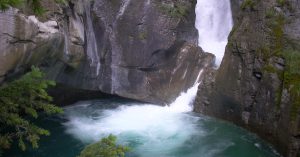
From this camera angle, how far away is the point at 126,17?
15.1 m

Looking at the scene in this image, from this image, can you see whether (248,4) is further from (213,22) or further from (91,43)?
(91,43)

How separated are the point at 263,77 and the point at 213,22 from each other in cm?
703

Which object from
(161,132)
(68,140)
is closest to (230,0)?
(161,132)

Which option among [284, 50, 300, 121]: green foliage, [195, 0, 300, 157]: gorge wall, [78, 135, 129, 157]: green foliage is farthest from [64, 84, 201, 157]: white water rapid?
[78, 135, 129, 157]: green foliage

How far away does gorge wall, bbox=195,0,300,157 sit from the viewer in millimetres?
10328

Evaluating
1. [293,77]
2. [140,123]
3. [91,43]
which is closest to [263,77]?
[293,77]

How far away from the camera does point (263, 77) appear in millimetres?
11633

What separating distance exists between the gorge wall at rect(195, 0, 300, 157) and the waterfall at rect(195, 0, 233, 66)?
388cm

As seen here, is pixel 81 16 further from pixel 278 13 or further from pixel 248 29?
pixel 278 13

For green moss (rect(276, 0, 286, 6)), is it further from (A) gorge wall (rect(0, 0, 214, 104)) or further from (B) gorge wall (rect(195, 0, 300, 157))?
(A) gorge wall (rect(0, 0, 214, 104))

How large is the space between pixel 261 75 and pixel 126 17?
6014mm

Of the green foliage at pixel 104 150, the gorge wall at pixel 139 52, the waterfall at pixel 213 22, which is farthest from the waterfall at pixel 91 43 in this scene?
the green foliage at pixel 104 150

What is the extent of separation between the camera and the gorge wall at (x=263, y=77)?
407 inches

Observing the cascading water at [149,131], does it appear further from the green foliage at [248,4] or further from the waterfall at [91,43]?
the green foliage at [248,4]
